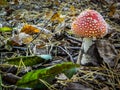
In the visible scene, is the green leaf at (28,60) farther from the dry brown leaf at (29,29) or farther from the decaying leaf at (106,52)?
the dry brown leaf at (29,29)

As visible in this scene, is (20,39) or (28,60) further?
(20,39)

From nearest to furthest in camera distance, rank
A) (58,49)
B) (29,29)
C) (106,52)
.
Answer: (106,52) → (58,49) → (29,29)

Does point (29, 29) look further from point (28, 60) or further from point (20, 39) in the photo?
point (28, 60)

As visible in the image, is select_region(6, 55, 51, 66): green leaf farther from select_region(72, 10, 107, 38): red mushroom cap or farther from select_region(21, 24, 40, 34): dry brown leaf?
select_region(21, 24, 40, 34): dry brown leaf

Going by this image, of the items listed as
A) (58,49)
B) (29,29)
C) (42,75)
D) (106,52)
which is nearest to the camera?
(42,75)

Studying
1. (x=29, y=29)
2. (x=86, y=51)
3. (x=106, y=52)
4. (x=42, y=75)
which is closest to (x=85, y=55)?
(x=86, y=51)

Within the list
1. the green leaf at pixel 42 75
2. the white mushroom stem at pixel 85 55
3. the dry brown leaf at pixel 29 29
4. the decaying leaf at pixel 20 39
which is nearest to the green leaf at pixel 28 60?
the green leaf at pixel 42 75
